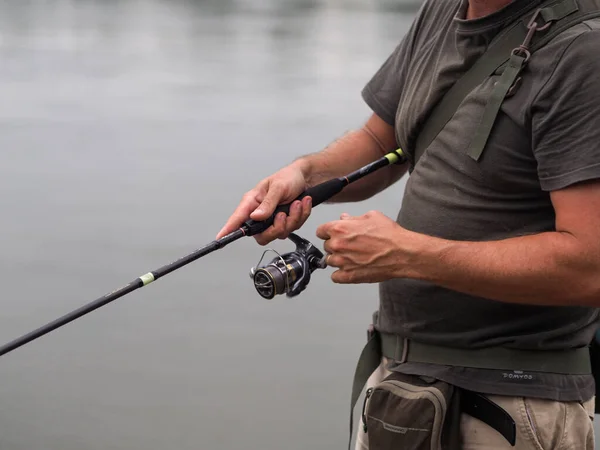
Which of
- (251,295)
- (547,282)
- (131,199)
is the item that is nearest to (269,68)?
(131,199)

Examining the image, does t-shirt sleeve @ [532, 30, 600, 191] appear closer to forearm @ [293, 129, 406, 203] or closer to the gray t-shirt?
the gray t-shirt

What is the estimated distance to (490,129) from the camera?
1.53 meters

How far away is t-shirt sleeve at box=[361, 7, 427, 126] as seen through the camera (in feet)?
6.43

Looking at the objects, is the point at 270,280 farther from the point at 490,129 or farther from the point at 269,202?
the point at 490,129

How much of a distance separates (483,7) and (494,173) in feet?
1.05

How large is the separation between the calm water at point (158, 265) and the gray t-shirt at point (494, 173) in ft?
6.58

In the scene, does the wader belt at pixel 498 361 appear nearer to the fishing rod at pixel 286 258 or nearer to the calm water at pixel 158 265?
the fishing rod at pixel 286 258

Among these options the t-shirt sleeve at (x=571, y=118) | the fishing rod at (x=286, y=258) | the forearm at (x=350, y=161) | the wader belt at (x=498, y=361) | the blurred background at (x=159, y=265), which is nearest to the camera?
the t-shirt sleeve at (x=571, y=118)

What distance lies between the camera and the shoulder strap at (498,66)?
1494 mm

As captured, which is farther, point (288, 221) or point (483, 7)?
point (288, 221)

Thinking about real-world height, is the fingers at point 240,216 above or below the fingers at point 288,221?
above

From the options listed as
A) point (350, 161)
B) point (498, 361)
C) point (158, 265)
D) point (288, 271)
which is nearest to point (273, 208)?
point (288, 271)

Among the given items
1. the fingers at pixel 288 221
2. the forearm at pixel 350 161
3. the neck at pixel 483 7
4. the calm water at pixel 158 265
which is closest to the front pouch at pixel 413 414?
the fingers at pixel 288 221

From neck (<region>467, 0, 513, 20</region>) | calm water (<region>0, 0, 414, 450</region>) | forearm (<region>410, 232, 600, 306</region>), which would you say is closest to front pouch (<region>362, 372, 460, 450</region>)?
forearm (<region>410, 232, 600, 306</region>)
